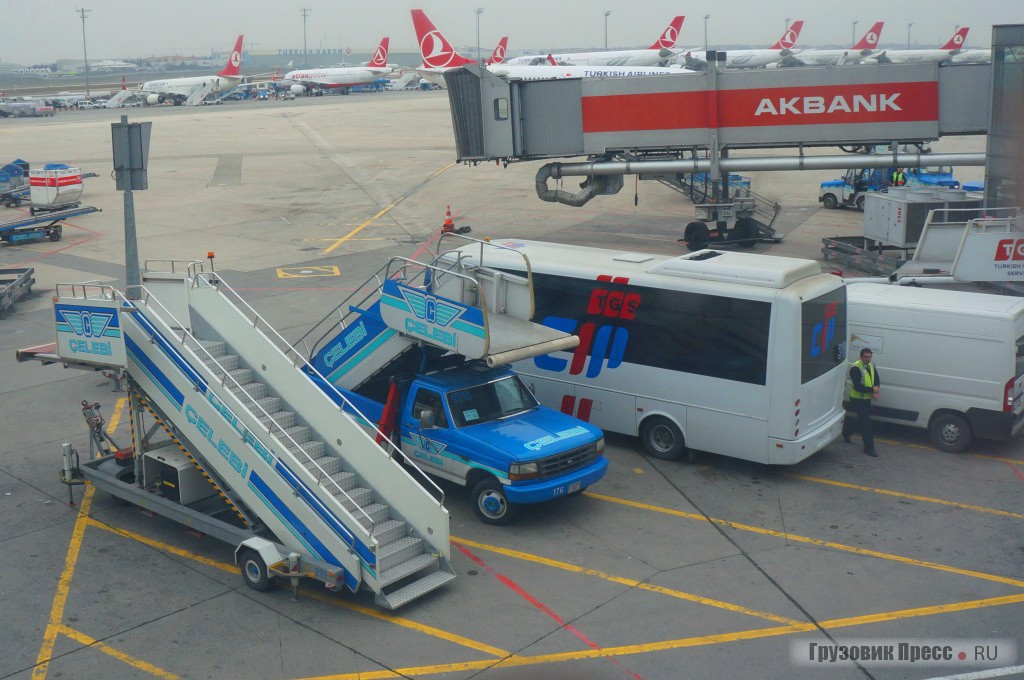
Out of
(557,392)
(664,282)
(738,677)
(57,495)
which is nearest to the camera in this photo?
(738,677)

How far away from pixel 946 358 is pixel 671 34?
114032 millimetres

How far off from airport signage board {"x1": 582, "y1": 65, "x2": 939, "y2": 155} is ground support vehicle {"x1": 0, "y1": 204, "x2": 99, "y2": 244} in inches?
755

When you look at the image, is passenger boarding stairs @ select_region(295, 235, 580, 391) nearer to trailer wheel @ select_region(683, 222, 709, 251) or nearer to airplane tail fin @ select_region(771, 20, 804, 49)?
trailer wheel @ select_region(683, 222, 709, 251)

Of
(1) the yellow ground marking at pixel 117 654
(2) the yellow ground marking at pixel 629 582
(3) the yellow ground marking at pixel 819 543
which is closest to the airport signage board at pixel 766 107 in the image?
(3) the yellow ground marking at pixel 819 543

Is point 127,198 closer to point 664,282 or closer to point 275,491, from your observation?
point 275,491

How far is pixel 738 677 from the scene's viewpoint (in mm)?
8938

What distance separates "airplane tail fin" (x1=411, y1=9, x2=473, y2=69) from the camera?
7938 cm

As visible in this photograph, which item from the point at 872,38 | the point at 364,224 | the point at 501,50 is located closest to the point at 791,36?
the point at 872,38

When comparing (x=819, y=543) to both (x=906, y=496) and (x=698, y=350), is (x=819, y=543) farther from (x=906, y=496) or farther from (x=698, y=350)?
(x=698, y=350)

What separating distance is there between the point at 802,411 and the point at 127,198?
11.0m

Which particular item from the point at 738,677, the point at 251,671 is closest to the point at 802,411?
the point at 738,677

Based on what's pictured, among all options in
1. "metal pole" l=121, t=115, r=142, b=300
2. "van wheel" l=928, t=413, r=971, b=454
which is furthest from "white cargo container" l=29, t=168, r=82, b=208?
"van wheel" l=928, t=413, r=971, b=454

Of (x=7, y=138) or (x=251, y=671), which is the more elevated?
(x=7, y=138)

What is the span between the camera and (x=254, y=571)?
1072cm
